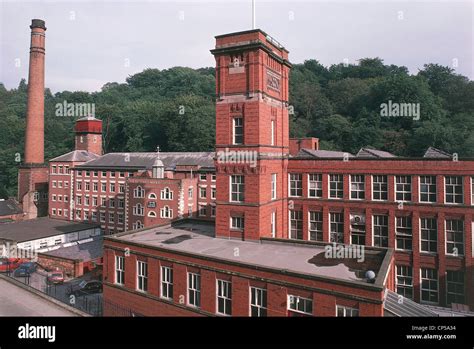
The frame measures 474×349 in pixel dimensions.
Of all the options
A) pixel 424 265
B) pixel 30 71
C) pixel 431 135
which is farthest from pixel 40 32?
pixel 431 135

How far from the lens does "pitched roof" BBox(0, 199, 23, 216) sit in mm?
63259

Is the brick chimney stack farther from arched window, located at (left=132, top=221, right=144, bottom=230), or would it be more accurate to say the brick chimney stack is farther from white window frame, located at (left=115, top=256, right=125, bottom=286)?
white window frame, located at (left=115, top=256, right=125, bottom=286)

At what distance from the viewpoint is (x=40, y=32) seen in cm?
6328

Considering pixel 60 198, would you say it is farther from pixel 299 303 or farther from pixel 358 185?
pixel 299 303

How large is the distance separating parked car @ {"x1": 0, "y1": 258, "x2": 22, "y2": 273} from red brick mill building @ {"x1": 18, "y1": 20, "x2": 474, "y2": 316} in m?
22.0

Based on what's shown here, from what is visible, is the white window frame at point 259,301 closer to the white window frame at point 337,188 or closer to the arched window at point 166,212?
the white window frame at point 337,188

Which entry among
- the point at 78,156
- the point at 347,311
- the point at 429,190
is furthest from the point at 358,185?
the point at 78,156

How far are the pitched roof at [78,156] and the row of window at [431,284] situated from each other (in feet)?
183

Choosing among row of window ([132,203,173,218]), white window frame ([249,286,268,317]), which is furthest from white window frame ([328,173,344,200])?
row of window ([132,203,173,218])

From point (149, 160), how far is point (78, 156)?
51.6 feet

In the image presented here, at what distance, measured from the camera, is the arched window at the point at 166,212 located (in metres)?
48.3

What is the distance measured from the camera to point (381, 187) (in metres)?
30.1

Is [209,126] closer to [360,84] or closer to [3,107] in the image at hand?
[360,84]

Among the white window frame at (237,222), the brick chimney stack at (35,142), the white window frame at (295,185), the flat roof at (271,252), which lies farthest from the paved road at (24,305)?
the brick chimney stack at (35,142)
